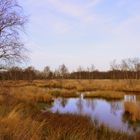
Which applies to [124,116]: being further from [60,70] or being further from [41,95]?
[60,70]

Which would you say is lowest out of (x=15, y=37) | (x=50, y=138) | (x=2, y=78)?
(x=50, y=138)

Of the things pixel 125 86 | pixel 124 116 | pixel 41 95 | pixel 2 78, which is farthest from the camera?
pixel 125 86

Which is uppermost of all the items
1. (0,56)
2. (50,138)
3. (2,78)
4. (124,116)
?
(0,56)

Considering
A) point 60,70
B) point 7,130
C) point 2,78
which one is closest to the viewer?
point 7,130

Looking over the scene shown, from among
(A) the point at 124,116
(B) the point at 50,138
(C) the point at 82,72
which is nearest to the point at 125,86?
(A) the point at 124,116

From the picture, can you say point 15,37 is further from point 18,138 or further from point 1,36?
point 18,138

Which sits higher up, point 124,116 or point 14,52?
point 14,52

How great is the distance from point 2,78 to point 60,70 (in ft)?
258

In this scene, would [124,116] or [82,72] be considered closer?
[124,116]

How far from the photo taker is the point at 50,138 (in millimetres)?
5891

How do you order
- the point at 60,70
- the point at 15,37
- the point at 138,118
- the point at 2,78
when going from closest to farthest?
the point at 15,37, the point at 2,78, the point at 138,118, the point at 60,70

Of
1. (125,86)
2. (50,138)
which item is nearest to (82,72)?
(125,86)

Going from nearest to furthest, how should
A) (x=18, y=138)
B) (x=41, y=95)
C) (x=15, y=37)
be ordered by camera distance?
(x=18, y=138) → (x=15, y=37) → (x=41, y=95)

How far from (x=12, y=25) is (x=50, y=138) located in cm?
721
